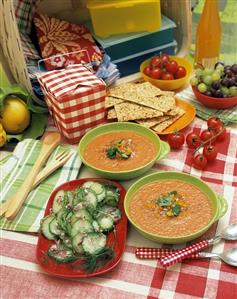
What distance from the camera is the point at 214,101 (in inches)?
46.6

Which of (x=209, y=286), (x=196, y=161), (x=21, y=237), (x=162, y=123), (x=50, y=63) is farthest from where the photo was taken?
(x=50, y=63)

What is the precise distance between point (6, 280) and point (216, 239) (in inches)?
17.0

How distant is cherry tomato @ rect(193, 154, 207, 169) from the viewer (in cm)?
101

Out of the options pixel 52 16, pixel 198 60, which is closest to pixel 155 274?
pixel 198 60

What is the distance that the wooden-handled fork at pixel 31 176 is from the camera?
36.1 inches

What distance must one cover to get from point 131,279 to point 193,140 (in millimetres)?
438

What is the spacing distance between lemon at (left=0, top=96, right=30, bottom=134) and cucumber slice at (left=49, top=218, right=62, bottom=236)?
0.42 m

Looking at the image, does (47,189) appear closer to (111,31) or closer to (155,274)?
(155,274)

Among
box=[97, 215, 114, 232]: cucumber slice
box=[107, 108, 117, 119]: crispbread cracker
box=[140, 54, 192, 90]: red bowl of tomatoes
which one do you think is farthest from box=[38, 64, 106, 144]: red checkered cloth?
box=[97, 215, 114, 232]: cucumber slice

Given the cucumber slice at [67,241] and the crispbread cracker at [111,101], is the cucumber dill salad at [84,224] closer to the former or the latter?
the cucumber slice at [67,241]

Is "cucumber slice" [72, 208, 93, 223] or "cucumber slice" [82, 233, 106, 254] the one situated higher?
"cucumber slice" [72, 208, 93, 223]

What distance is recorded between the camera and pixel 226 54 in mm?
1457

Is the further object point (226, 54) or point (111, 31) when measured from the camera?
point (226, 54)

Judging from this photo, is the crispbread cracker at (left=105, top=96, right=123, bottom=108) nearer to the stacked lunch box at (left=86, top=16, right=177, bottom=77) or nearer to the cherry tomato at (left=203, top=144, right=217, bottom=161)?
the stacked lunch box at (left=86, top=16, right=177, bottom=77)
